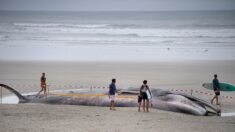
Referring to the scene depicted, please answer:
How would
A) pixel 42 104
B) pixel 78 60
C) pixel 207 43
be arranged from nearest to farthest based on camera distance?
pixel 42 104
pixel 78 60
pixel 207 43

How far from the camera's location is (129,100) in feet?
54.0

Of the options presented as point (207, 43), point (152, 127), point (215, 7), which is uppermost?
point (215, 7)

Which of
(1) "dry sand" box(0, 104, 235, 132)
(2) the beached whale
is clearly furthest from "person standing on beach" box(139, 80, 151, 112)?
(2) the beached whale

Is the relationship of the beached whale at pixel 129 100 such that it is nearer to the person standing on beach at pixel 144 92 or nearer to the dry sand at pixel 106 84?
the dry sand at pixel 106 84

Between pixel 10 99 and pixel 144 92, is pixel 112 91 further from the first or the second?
pixel 10 99

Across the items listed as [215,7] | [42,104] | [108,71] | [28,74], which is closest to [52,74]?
[28,74]

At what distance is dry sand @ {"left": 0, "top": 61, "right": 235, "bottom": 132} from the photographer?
42.6 ft

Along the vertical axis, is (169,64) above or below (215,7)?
below

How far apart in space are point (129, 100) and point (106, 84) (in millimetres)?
6555

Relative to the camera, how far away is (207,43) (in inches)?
1679

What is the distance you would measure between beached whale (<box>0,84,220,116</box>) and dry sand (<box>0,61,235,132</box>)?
0.46 meters

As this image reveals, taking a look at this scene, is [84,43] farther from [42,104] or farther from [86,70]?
[42,104]

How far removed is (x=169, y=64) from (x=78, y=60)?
6.67 metres

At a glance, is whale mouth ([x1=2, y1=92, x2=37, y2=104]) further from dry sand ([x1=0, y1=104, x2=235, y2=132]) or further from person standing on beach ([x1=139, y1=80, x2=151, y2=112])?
person standing on beach ([x1=139, y1=80, x2=151, y2=112])
